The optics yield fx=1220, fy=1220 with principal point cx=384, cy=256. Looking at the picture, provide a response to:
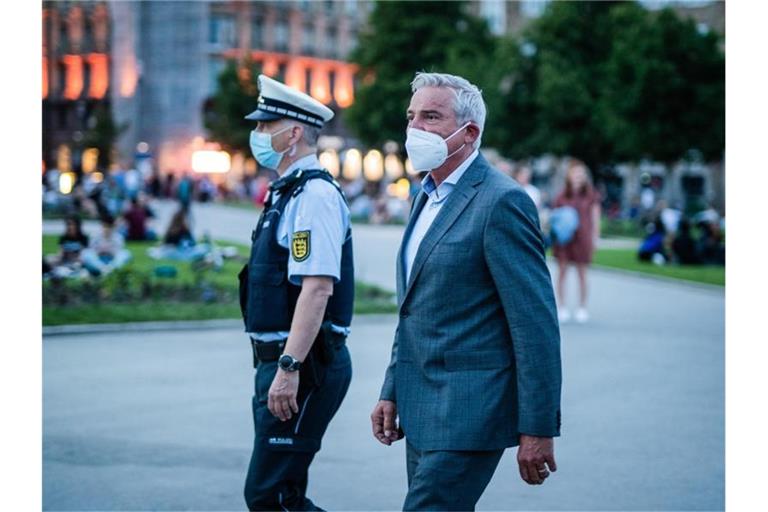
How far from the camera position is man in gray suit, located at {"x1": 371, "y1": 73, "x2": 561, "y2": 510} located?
3951mm

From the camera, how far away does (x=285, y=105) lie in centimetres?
513

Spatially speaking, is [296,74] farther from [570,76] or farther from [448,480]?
[448,480]

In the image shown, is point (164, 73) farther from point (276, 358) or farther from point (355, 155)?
point (276, 358)

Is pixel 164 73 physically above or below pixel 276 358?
above

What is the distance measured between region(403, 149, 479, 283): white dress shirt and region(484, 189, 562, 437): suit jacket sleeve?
300 mm

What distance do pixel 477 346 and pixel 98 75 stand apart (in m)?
80.1

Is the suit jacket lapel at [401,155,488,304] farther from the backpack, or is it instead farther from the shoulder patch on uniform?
the backpack

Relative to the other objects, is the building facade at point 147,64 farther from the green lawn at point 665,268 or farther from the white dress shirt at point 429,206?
the white dress shirt at point 429,206

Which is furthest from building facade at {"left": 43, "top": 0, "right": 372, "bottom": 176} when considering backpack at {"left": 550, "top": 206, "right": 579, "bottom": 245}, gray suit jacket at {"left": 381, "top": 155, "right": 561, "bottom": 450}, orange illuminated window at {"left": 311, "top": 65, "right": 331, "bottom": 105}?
gray suit jacket at {"left": 381, "top": 155, "right": 561, "bottom": 450}

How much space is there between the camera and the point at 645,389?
416 inches

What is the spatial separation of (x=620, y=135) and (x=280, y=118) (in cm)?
4271

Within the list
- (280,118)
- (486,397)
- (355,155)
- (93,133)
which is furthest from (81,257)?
(355,155)

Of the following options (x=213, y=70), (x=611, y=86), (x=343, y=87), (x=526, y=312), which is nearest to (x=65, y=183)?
(x=611, y=86)
